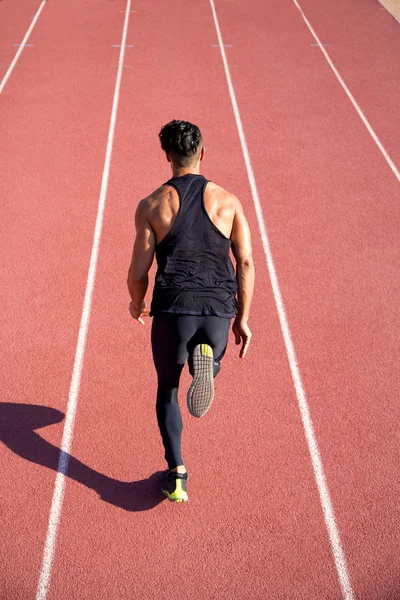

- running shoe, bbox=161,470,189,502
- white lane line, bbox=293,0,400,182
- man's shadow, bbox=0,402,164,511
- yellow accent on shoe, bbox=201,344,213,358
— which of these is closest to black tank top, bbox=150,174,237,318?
yellow accent on shoe, bbox=201,344,213,358

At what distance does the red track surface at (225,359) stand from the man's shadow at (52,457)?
0.01 meters

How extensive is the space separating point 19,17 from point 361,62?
20.9ft

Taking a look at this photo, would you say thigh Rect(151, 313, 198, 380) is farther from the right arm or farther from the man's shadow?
the man's shadow

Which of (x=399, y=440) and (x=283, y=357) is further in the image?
(x=283, y=357)

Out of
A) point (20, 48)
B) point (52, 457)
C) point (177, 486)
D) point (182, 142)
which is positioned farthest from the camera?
point (20, 48)

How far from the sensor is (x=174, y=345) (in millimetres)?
3160

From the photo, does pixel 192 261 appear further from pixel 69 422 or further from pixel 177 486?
pixel 69 422

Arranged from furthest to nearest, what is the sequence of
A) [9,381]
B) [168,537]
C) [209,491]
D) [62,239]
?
1. [62,239]
2. [9,381]
3. [209,491]
4. [168,537]

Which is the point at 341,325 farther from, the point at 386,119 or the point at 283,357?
the point at 386,119

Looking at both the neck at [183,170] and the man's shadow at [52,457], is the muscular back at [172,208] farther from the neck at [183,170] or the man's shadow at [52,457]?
the man's shadow at [52,457]

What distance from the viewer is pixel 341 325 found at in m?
5.25

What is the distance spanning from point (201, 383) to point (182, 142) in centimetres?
111

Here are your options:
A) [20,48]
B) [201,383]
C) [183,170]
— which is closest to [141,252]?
[183,170]

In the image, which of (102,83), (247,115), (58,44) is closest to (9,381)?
(247,115)
